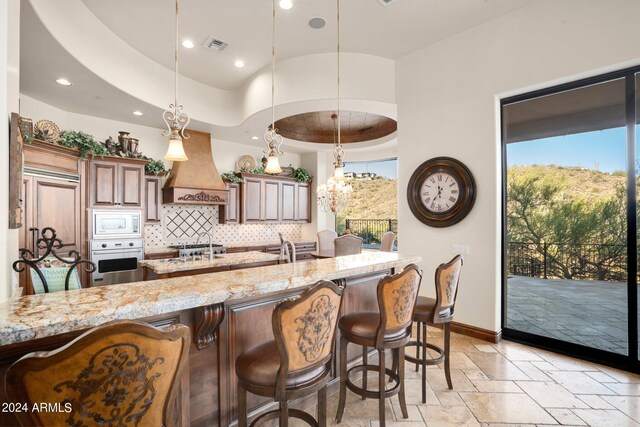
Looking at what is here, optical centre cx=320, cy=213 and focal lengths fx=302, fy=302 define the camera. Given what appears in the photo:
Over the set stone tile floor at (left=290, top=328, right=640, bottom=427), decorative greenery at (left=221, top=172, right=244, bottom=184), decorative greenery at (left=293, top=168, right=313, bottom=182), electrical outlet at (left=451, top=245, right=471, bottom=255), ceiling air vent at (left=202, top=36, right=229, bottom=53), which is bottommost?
stone tile floor at (left=290, top=328, right=640, bottom=427)

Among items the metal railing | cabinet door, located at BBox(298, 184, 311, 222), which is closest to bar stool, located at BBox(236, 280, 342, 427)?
cabinet door, located at BBox(298, 184, 311, 222)

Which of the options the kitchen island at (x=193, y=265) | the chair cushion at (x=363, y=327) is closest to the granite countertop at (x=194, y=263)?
the kitchen island at (x=193, y=265)

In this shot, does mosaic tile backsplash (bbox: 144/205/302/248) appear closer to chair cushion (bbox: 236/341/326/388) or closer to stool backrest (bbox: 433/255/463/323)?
chair cushion (bbox: 236/341/326/388)

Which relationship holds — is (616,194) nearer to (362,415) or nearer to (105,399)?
(362,415)

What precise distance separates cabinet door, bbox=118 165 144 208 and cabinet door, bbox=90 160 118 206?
9cm

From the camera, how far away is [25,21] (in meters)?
2.75

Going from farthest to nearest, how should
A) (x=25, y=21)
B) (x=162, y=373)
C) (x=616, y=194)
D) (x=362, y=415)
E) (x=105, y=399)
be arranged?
(x=616, y=194) < (x=25, y=21) < (x=362, y=415) < (x=162, y=373) < (x=105, y=399)

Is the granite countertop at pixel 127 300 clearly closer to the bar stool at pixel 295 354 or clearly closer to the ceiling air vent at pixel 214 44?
the bar stool at pixel 295 354

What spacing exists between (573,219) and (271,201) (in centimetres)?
541

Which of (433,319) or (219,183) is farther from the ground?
(219,183)

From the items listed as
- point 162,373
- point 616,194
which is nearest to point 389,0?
point 616,194

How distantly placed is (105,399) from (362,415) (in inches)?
74.7

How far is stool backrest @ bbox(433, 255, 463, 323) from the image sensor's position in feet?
7.59

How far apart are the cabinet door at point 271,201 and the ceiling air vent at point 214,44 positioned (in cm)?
314
